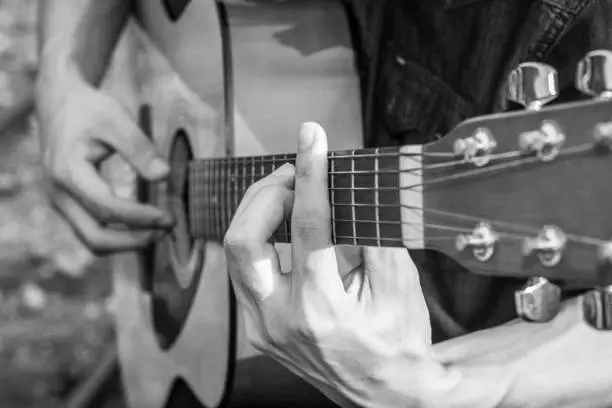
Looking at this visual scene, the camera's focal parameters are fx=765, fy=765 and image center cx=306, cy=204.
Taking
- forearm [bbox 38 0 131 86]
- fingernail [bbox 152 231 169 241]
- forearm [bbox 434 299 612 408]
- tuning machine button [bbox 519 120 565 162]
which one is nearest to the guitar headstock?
tuning machine button [bbox 519 120 565 162]

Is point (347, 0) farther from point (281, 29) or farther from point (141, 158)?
point (141, 158)

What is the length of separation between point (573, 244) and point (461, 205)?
0.25 feet

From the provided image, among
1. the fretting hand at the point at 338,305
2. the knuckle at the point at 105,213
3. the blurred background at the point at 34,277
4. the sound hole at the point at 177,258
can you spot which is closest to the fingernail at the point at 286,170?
the fretting hand at the point at 338,305

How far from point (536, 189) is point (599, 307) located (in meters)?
0.07

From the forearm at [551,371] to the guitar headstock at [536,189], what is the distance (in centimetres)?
12

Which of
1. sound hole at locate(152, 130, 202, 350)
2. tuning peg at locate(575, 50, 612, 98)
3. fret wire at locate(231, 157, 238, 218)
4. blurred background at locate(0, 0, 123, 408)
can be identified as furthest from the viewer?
blurred background at locate(0, 0, 123, 408)

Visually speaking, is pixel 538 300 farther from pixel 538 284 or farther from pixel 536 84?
pixel 536 84

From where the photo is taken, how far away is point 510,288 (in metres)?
0.62

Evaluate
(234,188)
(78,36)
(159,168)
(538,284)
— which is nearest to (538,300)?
(538,284)

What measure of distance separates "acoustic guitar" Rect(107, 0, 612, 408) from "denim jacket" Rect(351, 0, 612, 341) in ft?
0.18

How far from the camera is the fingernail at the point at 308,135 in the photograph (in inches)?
20.1

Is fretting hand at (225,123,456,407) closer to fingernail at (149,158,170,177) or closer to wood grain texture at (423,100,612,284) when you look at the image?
wood grain texture at (423,100,612,284)

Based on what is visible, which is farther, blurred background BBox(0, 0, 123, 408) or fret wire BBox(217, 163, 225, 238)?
blurred background BBox(0, 0, 123, 408)

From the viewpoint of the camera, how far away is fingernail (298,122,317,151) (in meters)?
0.51
